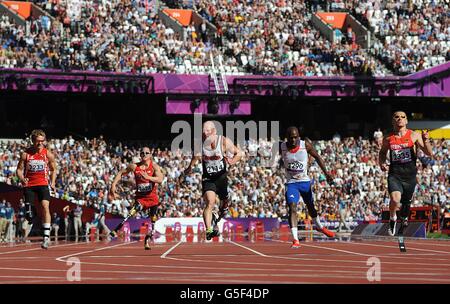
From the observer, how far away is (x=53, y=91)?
51406 mm

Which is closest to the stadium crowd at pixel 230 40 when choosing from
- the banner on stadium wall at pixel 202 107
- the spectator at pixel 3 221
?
the banner on stadium wall at pixel 202 107

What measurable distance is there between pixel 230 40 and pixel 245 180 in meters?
10.4

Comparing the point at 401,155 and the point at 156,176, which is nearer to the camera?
the point at 401,155

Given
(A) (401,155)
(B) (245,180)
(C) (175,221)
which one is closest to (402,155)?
(A) (401,155)

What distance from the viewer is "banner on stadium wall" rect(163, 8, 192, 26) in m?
57.1

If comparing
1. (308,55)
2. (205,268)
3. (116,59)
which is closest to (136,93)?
(116,59)

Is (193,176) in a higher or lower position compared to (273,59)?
lower

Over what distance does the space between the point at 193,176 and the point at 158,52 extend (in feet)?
26.6

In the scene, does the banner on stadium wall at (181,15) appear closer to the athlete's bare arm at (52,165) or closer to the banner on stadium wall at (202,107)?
the banner on stadium wall at (202,107)

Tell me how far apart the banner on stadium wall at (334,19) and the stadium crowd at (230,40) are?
822mm

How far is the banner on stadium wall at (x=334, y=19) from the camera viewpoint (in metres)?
60.5

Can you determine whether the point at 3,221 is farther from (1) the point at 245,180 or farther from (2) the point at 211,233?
(2) the point at 211,233

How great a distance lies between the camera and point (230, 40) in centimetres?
5622

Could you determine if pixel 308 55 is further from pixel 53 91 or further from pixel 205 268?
pixel 205 268
